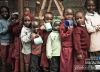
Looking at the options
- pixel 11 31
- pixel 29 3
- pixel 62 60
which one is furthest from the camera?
pixel 29 3

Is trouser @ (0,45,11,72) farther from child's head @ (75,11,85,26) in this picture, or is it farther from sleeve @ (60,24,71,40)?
child's head @ (75,11,85,26)

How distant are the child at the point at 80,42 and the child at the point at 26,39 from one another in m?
0.82

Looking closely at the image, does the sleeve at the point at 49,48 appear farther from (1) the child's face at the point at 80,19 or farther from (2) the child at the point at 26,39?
(1) the child's face at the point at 80,19

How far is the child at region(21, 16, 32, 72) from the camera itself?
22.8 ft

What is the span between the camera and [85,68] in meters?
7.00

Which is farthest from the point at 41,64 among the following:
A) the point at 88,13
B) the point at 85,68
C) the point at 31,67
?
the point at 88,13

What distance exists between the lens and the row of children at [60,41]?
6.83 metres

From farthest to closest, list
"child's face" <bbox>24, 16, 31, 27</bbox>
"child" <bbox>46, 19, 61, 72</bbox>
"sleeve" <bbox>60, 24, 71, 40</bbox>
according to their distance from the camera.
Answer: "child's face" <bbox>24, 16, 31, 27</bbox>
"child" <bbox>46, 19, 61, 72</bbox>
"sleeve" <bbox>60, 24, 71, 40</bbox>

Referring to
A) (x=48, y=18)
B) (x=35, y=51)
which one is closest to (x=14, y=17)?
(x=48, y=18)

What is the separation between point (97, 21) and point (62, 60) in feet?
3.05

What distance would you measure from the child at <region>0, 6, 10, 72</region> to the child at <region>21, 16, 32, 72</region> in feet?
1.49

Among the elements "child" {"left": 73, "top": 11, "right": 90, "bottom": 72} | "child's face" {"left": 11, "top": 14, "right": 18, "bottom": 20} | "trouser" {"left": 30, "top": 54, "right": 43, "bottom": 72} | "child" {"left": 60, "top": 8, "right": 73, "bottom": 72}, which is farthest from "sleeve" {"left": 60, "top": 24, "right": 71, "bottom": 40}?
"child's face" {"left": 11, "top": 14, "right": 18, "bottom": 20}

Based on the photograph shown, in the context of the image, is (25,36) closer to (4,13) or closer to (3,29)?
(3,29)

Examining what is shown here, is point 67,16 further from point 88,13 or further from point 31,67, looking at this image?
point 31,67
